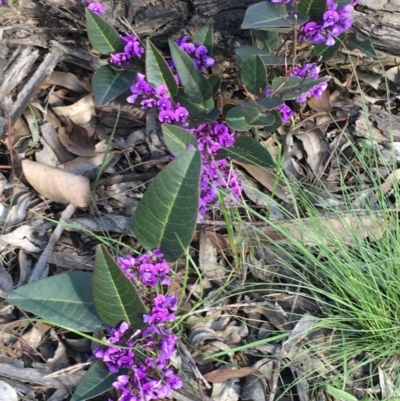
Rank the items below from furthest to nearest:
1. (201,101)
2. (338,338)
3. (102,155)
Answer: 1. (102,155)
2. (201,101)
3. (338,338)

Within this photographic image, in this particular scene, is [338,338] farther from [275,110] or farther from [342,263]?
[275,110]

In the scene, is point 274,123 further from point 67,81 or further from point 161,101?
point 67,81

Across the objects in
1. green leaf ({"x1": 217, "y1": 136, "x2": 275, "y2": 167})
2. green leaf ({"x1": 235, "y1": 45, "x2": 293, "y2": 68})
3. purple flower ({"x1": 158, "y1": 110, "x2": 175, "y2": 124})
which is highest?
green leaf ({"x1": 235, "y1": 45, "x2": 293, "y2": 68})

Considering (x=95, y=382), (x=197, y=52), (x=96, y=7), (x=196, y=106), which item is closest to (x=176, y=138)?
(x=196, y=106)

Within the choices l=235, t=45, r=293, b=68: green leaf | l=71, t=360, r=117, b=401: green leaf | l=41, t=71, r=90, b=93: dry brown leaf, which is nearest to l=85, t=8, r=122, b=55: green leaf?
l=41, t=71, r=90, b=93: dry brown leaf

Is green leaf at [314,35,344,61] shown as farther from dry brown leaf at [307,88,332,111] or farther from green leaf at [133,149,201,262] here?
green leaf at [133,149,201,262]

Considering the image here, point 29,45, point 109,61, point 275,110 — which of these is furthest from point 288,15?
point 29,45
